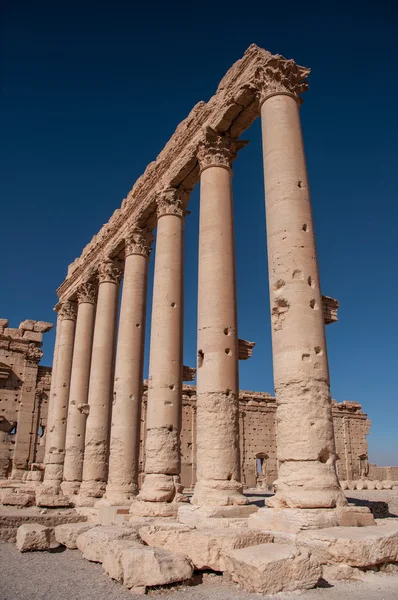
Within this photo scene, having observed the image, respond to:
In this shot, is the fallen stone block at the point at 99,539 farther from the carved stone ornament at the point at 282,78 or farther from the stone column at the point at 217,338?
the carved stone ornament at the point at 282,78

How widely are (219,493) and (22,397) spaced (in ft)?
75.3

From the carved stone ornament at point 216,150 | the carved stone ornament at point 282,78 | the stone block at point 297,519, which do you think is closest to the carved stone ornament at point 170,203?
the carved stone ornament at point 216,150

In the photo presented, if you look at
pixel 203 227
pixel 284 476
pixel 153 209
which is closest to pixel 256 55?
pixel 203 227

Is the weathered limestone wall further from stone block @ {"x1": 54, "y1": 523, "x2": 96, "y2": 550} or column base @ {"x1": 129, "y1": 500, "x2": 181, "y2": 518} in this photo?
stone block @ {"x1": 54, "y1": 523, "x2": 96, "y2": 550}

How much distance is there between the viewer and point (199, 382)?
38.7 ft

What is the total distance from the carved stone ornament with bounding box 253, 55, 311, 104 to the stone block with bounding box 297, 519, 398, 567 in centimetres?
929

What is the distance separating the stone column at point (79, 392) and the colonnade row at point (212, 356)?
0.21 feet

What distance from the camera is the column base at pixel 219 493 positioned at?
1038 centimetres

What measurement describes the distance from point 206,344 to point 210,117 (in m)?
6.81

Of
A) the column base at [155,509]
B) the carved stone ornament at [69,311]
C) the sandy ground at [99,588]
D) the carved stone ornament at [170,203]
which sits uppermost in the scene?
the carved stone ornament at [170,203]

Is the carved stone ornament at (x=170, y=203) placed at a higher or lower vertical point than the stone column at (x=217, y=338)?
higher

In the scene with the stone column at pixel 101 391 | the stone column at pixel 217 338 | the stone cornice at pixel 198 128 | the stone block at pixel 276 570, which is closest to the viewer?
the stone block at pixel 276 570

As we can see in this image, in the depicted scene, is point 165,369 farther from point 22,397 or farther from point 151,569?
point 22,397

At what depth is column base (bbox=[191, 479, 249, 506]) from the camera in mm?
10375
